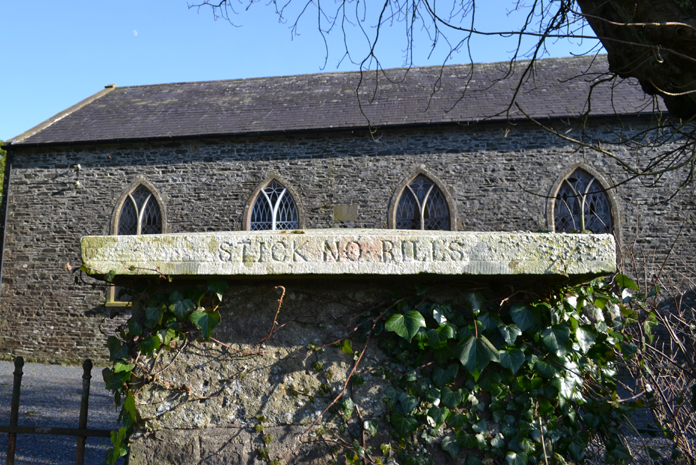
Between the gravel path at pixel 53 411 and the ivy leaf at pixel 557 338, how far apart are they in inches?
174

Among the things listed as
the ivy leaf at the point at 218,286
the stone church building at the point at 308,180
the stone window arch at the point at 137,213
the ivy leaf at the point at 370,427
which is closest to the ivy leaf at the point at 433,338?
the ivy leaf at the point at 370,427

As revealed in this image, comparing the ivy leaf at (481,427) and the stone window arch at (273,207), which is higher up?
the stone window arch at (273,207)

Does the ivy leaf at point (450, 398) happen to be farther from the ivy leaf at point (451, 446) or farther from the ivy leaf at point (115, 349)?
the ivy leaf at point (115, 349)

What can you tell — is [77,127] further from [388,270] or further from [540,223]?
[388,270]

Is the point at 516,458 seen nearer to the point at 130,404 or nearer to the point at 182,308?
the point at 182,308

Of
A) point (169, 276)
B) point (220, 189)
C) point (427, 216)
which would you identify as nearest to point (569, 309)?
point (169, 276)

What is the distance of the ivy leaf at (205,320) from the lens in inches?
91.6

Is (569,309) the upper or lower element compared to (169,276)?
lower

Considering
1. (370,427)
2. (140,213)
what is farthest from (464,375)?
(140,213)

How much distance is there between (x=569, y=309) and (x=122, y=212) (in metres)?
12.5

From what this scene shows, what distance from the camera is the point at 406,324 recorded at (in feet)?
7.59

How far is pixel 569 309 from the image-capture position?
7.87 ft

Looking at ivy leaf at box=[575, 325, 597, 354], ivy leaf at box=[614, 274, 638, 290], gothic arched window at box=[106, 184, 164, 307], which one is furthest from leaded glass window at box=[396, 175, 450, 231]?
ivy leaf at box=[575, 325, 597, 354]

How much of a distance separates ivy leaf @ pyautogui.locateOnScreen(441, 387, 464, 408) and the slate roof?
383 inches
